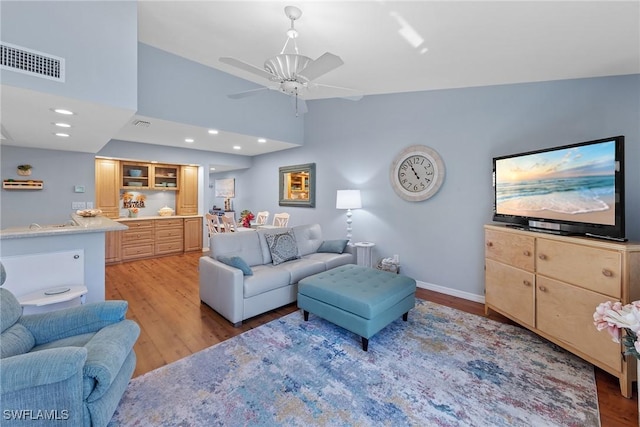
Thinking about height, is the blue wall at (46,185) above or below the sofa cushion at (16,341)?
above

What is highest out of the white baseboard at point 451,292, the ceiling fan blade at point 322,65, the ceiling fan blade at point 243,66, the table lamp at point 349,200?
the ceiling fan blade at point 243,66

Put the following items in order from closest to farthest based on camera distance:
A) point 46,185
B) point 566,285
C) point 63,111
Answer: point 566,285 < point 63,111 < point 46,185

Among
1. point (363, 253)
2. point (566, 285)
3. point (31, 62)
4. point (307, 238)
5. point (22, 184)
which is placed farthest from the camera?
point (363, 253)

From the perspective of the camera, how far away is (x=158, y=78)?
3393 mm

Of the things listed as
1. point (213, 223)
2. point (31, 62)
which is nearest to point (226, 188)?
point (213, 223)

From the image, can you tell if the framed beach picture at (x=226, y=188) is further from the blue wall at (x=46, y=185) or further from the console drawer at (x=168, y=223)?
the blue wall at (x=46, y=185)

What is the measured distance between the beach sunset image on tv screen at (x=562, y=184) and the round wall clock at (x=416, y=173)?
2.68ft

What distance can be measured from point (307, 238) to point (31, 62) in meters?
3.34

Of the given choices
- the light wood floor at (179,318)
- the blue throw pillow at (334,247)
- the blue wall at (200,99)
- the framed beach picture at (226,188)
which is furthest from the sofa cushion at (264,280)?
the framed beach picture at (226,188)

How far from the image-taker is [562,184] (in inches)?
94.4

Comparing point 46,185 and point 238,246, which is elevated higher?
point 46,185

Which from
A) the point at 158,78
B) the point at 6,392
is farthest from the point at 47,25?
the point at 6,392

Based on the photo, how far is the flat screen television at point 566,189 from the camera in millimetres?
2021

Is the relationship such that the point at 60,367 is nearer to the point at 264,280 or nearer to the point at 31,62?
the point at 264,280
